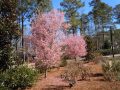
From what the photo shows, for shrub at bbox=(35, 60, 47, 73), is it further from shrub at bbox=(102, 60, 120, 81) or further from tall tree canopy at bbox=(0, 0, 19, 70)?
tall tree canopy at bbox=(0, 0, 19, 70)

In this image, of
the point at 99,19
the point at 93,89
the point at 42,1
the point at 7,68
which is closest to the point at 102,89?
the point at 93,89

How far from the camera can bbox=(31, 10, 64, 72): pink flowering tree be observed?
75.9 ft

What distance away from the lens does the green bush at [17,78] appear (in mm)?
16875

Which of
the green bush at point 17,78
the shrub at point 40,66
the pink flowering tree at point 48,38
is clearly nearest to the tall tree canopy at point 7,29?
the green bush at point 17,78

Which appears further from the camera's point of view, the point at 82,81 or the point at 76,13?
the point at 76,13

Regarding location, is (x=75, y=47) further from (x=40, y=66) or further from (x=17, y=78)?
(x=17, y=78)

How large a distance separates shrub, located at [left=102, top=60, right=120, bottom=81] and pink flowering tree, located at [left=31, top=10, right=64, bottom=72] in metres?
4.69

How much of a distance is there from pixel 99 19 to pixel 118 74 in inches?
2079

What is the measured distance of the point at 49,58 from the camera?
23.0m

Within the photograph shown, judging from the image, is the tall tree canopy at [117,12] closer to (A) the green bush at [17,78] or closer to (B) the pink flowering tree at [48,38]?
(B) the pink flowering tree at [48,38]

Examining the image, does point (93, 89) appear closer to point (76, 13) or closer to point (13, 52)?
point (13, 52)

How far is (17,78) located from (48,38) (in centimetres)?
704

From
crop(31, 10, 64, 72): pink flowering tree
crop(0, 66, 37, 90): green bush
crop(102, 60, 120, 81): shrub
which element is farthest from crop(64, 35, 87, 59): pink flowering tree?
crop(0, 66, 37, 90): green bush

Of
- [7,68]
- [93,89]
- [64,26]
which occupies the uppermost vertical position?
[64,26]
